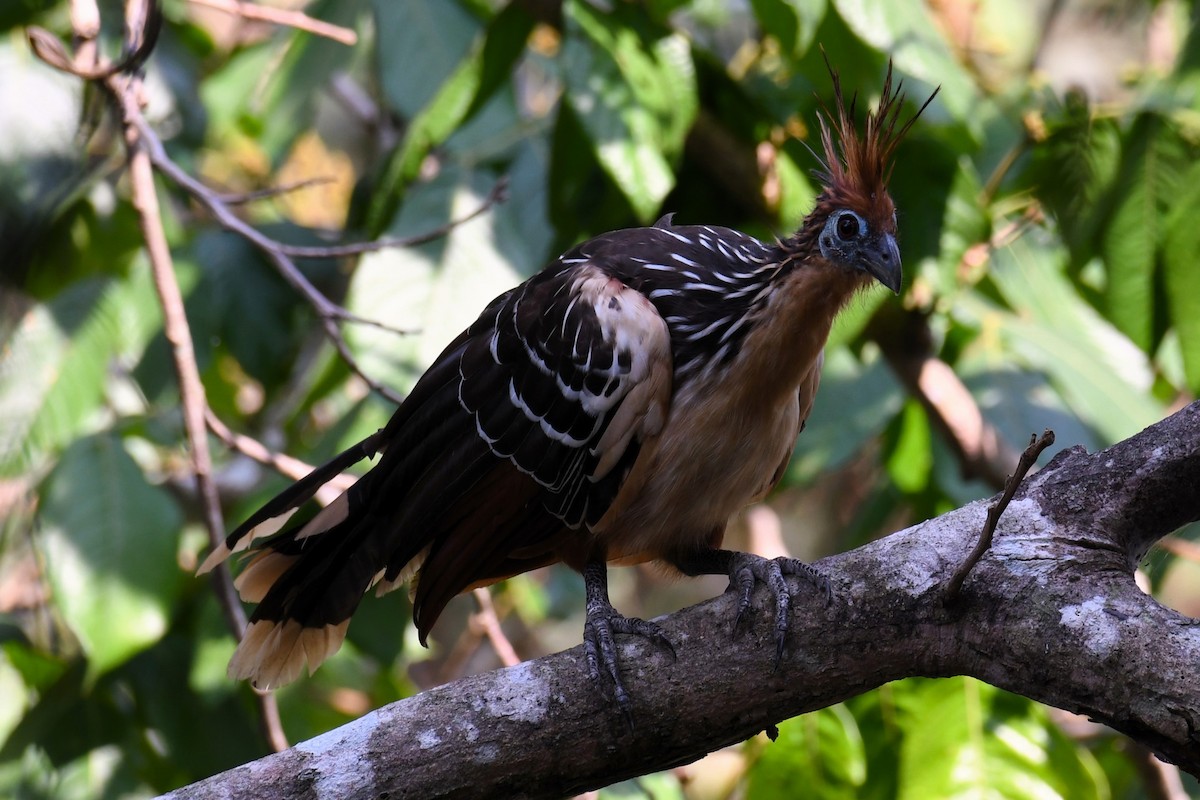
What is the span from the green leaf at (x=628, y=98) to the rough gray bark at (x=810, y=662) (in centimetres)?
128

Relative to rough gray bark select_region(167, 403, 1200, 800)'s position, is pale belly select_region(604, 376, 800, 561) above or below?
above

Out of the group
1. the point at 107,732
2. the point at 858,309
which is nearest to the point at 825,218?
the point at 858,309

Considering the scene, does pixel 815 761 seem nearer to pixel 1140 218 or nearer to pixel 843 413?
pixel 843 413

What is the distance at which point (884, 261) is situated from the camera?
239cm

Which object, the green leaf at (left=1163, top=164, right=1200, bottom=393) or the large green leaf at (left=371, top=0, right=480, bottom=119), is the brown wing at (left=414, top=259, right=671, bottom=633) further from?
the green leaf at (left=1163, top=164, right=1200, bottom=393)

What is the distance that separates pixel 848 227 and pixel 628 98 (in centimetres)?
91

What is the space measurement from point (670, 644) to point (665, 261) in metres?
0.91

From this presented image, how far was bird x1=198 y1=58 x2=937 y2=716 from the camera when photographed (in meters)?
2.47

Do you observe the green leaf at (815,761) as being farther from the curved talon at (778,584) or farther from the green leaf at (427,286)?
the green leaf at (427,286)

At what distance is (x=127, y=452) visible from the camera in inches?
124

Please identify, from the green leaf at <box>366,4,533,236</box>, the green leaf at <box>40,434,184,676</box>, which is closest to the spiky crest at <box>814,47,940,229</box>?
the green leaf at <box>366,4,533,236</box>

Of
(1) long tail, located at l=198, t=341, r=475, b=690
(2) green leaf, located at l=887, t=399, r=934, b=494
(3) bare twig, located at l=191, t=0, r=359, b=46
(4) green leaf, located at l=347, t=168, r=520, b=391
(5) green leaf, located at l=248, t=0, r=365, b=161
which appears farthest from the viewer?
(5) green leaf, located at l=248, t=0, r=365, b=161

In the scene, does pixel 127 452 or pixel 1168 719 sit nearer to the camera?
pixel 1168 719

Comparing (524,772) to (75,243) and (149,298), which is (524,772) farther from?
(75,243)
